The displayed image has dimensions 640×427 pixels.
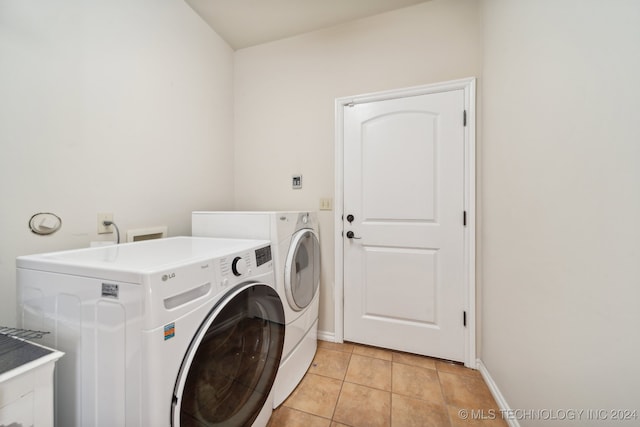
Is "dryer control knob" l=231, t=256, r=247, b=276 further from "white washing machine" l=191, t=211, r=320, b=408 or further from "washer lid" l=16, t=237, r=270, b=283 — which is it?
"white washing machine" l=191, t=211, r=320, b=408

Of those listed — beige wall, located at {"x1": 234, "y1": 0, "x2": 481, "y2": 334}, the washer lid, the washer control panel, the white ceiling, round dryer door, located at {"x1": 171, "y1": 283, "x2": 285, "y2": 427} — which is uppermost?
the white ceiling

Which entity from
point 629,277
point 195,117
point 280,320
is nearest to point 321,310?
point 280,320

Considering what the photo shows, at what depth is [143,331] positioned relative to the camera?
57 cm

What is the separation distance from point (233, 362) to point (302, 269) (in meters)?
0.67

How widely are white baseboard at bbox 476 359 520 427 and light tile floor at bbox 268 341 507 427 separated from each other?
3cm

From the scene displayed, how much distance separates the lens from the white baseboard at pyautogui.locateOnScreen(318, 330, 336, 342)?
1.89 metres

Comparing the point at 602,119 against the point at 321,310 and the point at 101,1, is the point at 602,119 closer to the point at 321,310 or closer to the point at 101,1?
the point at 321,310

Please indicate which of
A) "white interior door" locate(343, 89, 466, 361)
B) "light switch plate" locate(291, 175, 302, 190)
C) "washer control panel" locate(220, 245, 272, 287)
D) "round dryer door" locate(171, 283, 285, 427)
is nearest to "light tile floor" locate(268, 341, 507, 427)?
"white interior door" locate(343, 89, 466, 361)

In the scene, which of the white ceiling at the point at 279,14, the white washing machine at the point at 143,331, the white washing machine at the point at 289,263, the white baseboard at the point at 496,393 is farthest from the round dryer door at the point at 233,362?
the white ceiling at the point at 279,14

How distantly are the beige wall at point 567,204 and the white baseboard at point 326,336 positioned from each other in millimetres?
1075

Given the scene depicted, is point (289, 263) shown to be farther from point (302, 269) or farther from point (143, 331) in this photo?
point (143, 331)

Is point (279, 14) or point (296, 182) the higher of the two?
→ point (279, 14)

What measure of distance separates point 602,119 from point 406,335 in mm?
1592

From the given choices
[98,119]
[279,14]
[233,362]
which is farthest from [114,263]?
[279,14]
